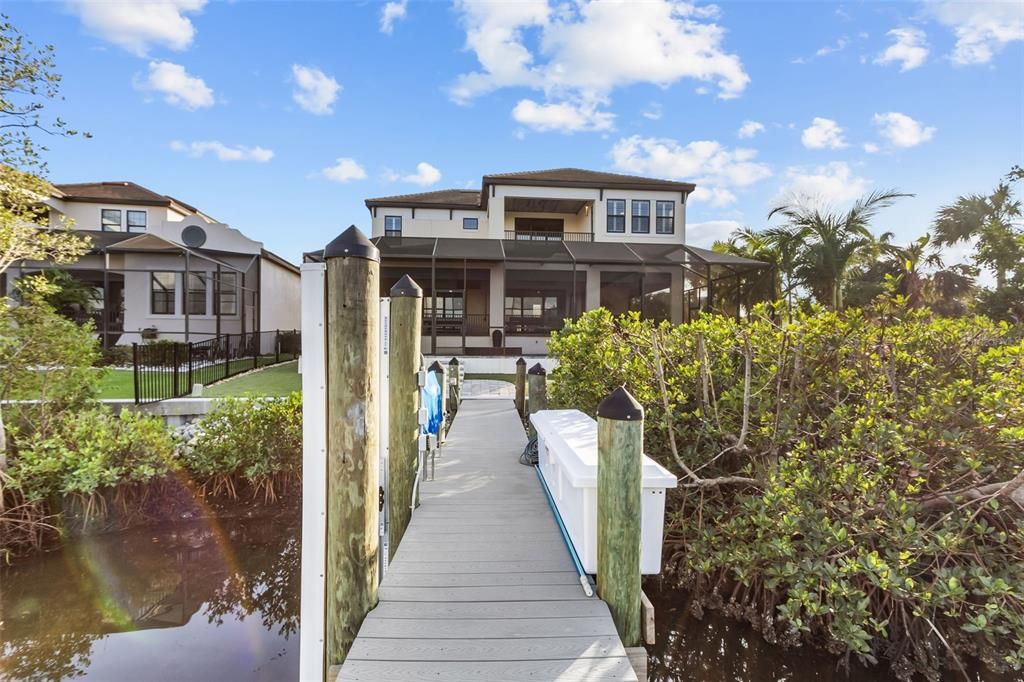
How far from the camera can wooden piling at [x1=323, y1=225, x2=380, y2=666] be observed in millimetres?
2391

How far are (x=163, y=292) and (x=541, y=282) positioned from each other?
577 inches

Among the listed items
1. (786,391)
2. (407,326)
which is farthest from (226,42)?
(786,391)

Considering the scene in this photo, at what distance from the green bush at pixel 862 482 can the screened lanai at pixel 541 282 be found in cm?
1296

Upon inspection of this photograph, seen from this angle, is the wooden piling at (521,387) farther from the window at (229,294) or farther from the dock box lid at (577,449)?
the window at (229,294)

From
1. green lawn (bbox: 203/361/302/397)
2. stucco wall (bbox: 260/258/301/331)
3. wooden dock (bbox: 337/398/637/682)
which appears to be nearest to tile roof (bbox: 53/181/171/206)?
stucco wall (bbox: 260/258/301/331)

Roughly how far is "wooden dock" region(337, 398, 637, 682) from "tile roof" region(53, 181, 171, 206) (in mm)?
23343

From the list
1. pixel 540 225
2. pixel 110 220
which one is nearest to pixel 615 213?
pixel 540 225

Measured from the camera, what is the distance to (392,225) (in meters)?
22.4

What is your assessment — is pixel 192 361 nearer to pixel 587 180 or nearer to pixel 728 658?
pixel 728 658

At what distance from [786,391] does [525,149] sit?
1004 inches

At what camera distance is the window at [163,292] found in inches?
671

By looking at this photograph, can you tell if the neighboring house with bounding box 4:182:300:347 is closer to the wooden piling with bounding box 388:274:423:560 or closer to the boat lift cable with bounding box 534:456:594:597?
the wooden piling with bounding box 388:274:423:560

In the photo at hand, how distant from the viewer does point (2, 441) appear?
18.5ft

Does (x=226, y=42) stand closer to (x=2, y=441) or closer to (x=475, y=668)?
(x=2, y=441)
